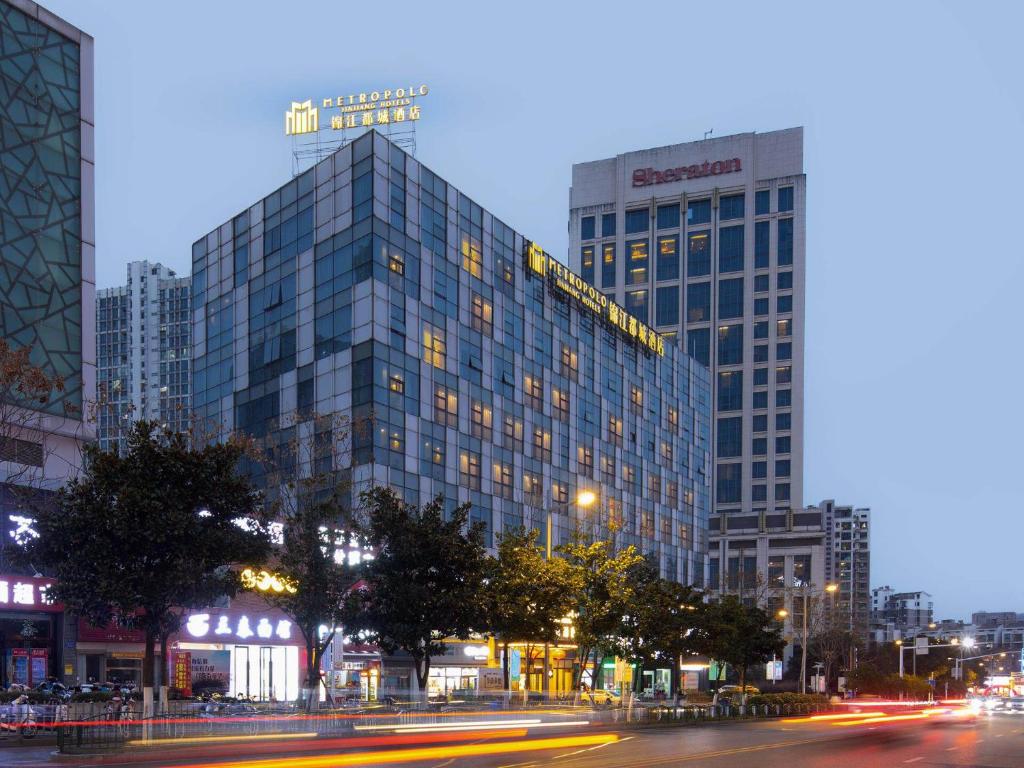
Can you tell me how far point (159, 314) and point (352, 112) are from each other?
416 ft

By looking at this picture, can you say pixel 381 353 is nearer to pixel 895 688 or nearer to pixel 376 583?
pixel 376 583

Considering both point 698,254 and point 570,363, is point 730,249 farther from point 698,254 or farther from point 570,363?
point 570,363

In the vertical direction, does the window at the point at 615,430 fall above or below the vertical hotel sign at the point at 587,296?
below

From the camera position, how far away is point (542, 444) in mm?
88125

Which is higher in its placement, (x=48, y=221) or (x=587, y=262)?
(x=587, y=262)

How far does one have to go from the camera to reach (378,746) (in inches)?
1318

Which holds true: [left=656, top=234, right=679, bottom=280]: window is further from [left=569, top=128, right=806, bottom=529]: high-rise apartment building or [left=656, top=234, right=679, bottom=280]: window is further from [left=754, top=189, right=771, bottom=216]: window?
[left=754, top=189, right=771, bottom=216]: window

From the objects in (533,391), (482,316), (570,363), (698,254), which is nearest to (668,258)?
(698,254)

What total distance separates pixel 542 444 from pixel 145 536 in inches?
2304

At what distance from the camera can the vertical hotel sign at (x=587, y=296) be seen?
89125mm

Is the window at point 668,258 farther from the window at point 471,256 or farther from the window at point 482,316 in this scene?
the window at point 471,256

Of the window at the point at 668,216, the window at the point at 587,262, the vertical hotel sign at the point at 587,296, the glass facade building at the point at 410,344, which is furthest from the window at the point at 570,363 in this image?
the window at the point at 668,216

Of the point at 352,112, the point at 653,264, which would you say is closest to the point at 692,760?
the point at 352,112

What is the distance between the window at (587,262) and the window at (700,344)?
1765cm
